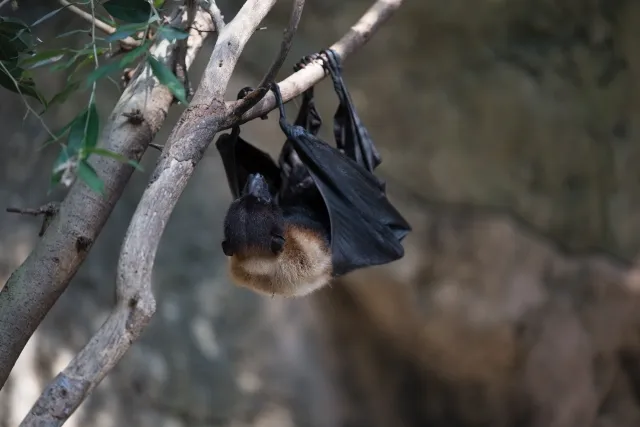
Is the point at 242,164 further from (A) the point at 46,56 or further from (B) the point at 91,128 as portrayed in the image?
(B) the point at 91,128

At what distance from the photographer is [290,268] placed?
11.0 feet

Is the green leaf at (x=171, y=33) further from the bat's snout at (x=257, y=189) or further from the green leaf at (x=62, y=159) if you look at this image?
the bat's snout at (x=257, y=189)

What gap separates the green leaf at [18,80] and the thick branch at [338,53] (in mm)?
659

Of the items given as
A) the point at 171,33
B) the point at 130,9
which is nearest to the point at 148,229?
the point at 171,33

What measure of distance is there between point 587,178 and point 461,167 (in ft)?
3.50

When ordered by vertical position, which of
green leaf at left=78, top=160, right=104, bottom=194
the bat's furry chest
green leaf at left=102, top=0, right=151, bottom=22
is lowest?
the bat's furry chest

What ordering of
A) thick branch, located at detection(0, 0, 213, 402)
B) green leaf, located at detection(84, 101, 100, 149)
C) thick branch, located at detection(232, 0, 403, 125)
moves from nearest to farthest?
green leaf, located at detection(84, 101, 100, 149) < thick branch, located at detection(0, 0, 213, 402) < thick branch, located at detection(232, 0, 403, 125)

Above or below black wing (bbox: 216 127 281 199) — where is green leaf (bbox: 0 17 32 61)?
above

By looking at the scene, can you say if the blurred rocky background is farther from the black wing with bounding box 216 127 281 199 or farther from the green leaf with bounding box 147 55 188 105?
the green leaf with bounding box 147 55 188 105

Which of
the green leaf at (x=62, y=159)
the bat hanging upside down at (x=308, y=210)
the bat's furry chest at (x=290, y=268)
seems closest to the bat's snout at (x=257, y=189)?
the bat hanging upside down at (x=308, y=210)

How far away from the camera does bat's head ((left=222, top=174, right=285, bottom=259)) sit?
3088 millimetres

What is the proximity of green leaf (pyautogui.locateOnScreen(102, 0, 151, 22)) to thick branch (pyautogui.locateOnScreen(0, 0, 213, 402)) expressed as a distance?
0.26 meters

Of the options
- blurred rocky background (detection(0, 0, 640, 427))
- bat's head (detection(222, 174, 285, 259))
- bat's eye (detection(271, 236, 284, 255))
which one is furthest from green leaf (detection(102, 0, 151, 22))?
blurred rocky background (detection(0, 0, 640, 427))

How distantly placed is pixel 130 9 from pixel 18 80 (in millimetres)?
443
